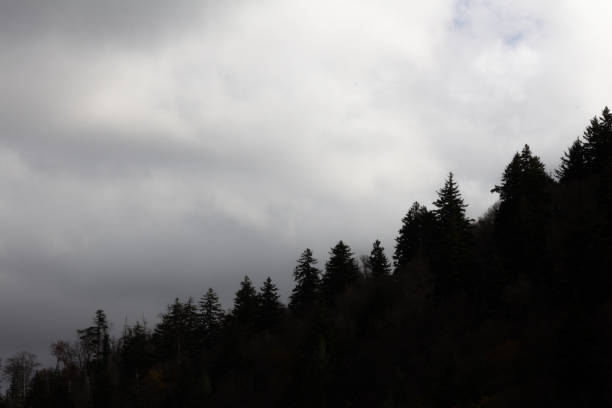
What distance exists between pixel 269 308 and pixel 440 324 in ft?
101

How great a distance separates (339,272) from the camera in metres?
74.0

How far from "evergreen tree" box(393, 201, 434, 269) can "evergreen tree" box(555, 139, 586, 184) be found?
2040cm

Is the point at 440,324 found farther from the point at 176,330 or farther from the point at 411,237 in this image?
the point at 176,330

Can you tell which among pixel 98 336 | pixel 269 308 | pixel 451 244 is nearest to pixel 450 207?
pixel 451 244

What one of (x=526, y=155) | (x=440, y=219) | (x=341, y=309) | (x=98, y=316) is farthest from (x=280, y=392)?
(x=98, y=316)

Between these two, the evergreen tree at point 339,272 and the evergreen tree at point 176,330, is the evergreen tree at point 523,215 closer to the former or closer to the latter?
the evergreen tree at point 339,272

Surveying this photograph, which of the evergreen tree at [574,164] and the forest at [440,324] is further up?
the evergreen tree at [574,164]

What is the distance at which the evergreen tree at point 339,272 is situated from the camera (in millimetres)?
73062

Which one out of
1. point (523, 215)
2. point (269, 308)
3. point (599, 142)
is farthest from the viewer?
point (269, 308)

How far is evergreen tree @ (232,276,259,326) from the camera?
7331 cm

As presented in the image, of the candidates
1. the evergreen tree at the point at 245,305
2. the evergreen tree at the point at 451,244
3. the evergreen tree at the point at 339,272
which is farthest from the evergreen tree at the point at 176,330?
the evergreen tree at the point at 451,244

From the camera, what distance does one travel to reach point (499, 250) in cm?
5141

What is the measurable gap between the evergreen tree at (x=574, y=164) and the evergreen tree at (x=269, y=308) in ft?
131

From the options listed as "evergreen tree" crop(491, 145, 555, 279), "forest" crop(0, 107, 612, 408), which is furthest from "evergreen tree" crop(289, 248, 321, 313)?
"evergreen tree" crop(491, 145, 555, 279)
